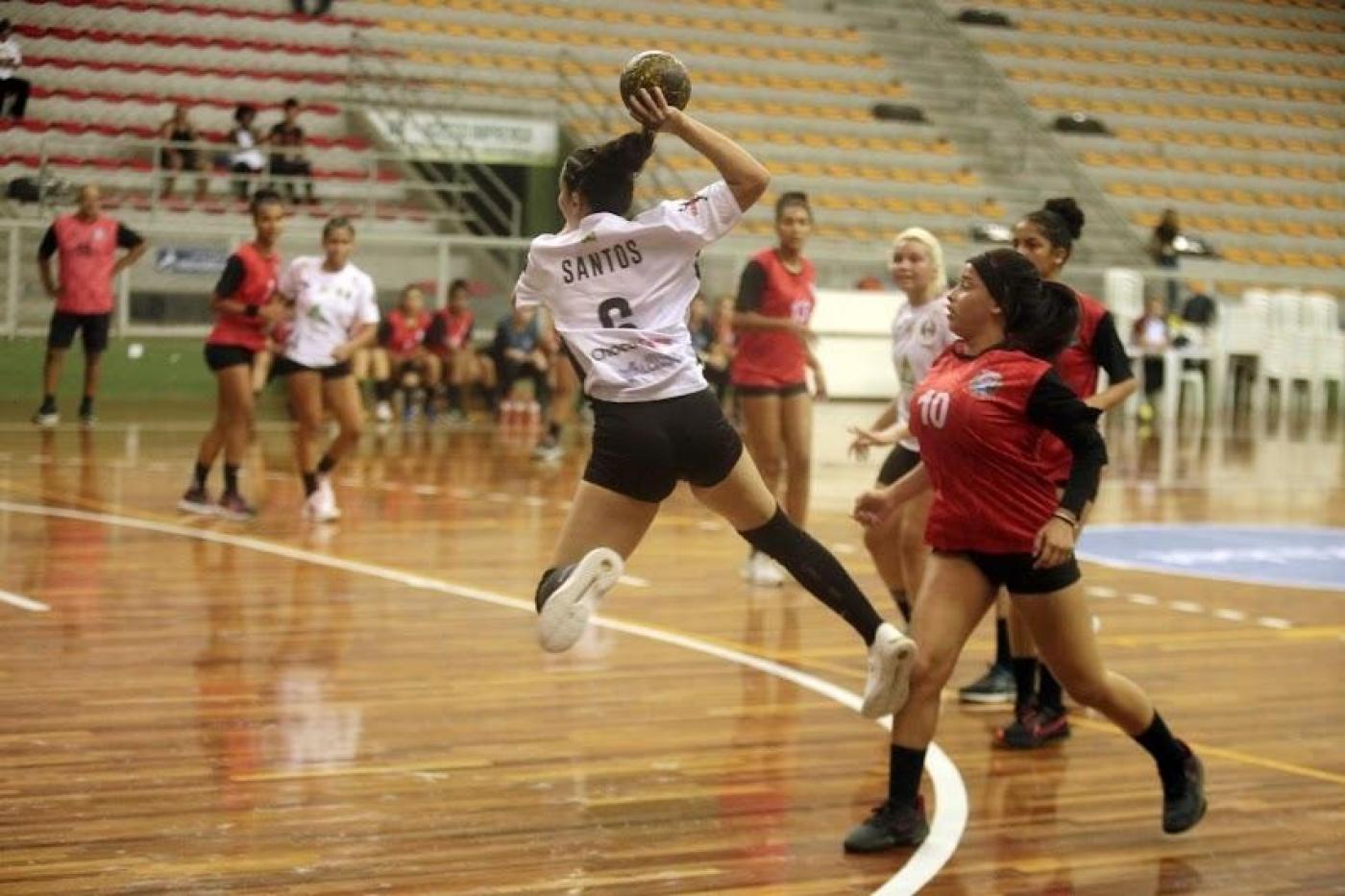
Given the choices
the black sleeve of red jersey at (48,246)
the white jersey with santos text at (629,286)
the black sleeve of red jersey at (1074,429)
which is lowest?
the black sleeve of red jersey at (48,246)

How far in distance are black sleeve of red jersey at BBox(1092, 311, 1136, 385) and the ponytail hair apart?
1297 mm

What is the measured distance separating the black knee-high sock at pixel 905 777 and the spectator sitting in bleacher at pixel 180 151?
18415mm

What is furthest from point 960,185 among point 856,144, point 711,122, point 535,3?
point 535,3

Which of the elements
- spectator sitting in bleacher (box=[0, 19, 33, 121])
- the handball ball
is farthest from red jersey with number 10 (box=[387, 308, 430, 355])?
the handball ball

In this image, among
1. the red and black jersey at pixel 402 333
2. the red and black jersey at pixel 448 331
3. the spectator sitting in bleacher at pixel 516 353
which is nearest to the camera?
the red and black jersey at pixel 402 333

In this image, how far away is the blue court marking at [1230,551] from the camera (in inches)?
474

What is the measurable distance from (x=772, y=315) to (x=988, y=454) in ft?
17.2

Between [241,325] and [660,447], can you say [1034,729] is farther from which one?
[241,325]

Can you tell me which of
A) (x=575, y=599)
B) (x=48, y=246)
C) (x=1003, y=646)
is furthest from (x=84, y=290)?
(x=575, y=599)

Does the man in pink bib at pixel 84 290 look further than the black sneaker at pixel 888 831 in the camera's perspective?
Yes

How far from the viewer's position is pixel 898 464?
858 centimetres

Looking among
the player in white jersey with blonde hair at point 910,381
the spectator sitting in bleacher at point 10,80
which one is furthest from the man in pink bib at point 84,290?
the player in white jersey with blonde hair at point 910,381

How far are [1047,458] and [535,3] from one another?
22.9 m

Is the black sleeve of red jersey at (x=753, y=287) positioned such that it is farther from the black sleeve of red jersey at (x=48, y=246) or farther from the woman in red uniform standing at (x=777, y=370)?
the black sleeve of red jersey at (x=48, y=246)
